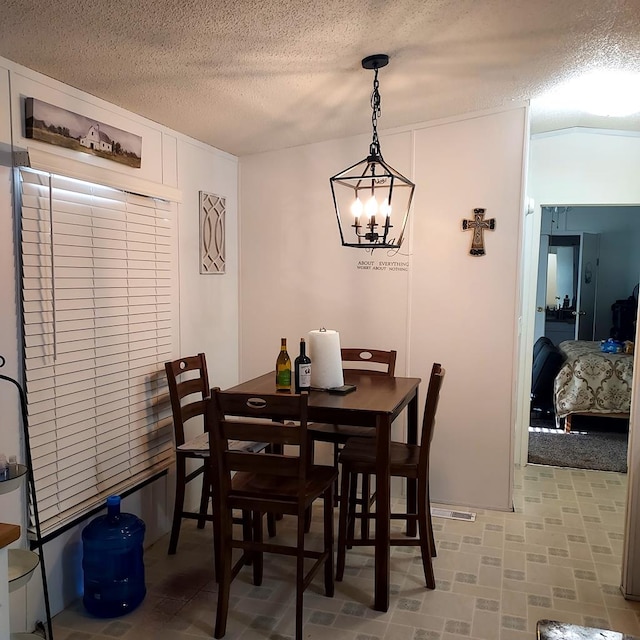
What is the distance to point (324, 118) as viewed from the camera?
10.8 feet

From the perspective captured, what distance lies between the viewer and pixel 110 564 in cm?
244

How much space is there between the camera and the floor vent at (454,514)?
344 centimetres

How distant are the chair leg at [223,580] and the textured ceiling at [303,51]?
1.84m

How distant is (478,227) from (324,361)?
1357mm

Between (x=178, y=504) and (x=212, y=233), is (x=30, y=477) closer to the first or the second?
(x=178, y=504)

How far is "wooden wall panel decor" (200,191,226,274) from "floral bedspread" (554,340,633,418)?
328 cm

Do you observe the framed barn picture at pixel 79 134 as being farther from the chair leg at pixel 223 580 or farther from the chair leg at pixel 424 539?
the chair leg at pixel 424 539

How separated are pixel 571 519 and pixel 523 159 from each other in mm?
2152

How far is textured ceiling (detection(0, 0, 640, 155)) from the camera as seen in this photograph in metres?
1.95

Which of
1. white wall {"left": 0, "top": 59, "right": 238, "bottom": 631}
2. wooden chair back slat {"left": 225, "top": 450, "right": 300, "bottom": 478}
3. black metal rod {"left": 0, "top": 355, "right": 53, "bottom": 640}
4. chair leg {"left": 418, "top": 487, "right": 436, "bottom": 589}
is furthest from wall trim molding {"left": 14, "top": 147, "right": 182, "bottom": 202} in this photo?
chair leg {"left": 418, "top": 487, "right": 436, "bottom": 589}

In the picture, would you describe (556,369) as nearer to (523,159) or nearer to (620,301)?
(620,301)

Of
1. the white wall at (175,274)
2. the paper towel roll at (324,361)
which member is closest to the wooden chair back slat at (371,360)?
the paper towel roll at (324,361)

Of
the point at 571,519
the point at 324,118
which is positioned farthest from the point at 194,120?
the point at 571,519

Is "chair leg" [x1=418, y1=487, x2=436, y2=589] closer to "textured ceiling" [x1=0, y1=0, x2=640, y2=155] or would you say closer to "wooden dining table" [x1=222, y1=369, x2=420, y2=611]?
"wooden dining table" [x1=222, y1=369, x2=420, y2=611]
